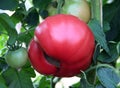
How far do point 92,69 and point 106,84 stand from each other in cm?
7

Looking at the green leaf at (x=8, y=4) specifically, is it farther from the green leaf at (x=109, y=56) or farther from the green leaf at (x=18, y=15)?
the green leaf at (x=109, y=56)

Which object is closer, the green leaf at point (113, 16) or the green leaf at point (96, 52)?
the green leaf at point (96, 52)

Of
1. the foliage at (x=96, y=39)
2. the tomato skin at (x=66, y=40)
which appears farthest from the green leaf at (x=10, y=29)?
the tomato skin at (x=66, y=40)

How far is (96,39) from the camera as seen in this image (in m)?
0.95

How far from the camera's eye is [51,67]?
91 centimetres

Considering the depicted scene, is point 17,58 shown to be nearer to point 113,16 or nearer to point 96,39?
point 96,39

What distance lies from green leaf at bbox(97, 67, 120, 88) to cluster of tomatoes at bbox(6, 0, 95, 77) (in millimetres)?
49

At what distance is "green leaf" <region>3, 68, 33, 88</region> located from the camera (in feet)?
3.94

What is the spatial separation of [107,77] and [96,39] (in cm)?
10

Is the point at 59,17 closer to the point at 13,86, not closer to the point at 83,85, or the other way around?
the point at 83,85

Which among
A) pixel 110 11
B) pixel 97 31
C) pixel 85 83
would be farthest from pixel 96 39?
pixel 110 11

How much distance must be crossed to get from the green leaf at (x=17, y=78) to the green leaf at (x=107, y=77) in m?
0.31

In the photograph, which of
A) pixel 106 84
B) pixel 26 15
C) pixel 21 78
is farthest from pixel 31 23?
pixel 106 84

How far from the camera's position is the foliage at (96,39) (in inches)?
37.5
